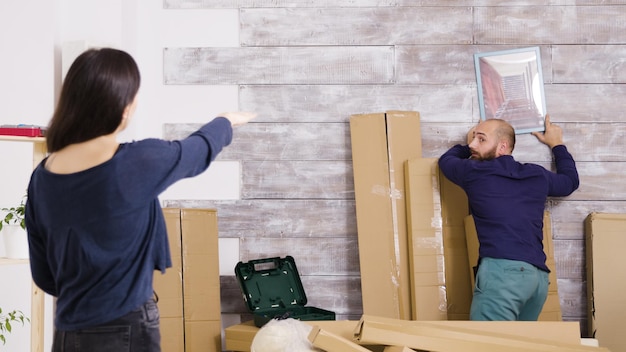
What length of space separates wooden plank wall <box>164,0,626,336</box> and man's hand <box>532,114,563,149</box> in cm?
5

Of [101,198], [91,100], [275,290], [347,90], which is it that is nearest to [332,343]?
[275,290]

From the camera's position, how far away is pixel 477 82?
3518 mm

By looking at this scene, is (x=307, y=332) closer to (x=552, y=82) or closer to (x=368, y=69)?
(x=368, y=69)

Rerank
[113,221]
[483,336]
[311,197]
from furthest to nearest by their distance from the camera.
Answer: [311,197], [483,336], [113,221]

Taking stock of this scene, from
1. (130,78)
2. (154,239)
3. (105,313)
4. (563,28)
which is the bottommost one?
(105,313)

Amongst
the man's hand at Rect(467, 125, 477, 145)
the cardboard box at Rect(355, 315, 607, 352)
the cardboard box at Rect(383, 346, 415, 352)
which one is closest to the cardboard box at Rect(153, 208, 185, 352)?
the cardboard box at Rect(355, 315, 607, 352)

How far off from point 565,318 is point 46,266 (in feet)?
8.40

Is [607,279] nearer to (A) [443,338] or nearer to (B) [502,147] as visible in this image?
(B) [502,147]

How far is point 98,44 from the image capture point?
3.27 metres

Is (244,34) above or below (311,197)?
above

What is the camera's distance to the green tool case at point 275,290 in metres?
3.24

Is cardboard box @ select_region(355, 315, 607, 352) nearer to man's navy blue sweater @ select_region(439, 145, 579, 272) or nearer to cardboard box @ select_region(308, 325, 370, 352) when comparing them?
cardboard box @ select_region(308, 325, 370, 352)

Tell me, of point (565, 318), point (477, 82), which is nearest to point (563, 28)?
point (477, 82)

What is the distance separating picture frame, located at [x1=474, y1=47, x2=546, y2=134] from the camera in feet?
11.4
